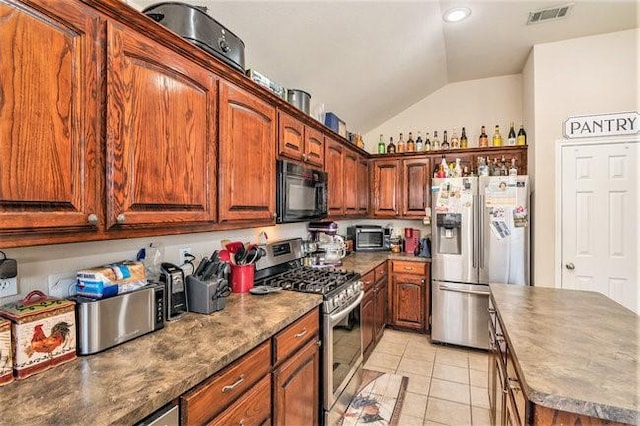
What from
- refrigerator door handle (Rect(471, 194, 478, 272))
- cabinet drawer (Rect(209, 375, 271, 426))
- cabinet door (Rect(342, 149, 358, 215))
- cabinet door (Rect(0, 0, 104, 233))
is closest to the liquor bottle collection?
cabinet door (Rect(342, 149, 358, 215))

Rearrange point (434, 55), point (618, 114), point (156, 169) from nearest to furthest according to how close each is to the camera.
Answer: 1. point (156, 169)
2. point (618, 114)
3. point (434, 55)

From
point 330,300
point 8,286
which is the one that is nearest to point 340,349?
point 330,300

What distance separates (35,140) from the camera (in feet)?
3.02

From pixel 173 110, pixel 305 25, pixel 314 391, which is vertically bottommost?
pixel 314 391

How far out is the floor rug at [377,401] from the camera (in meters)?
2.23

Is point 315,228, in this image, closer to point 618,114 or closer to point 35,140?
point 35,140

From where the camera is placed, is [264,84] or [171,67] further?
[264,84]

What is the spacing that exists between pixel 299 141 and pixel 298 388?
1.66 meters

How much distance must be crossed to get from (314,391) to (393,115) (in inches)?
142

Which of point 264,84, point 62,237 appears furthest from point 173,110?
point 264,84

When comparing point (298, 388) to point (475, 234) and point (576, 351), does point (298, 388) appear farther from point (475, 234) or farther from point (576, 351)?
point (475, 234)

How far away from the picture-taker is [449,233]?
3455 mm

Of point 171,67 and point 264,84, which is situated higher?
point 264,84

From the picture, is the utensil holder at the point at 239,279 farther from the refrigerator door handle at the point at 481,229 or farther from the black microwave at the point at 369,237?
the refrigerator door handle at the point at 481,229
